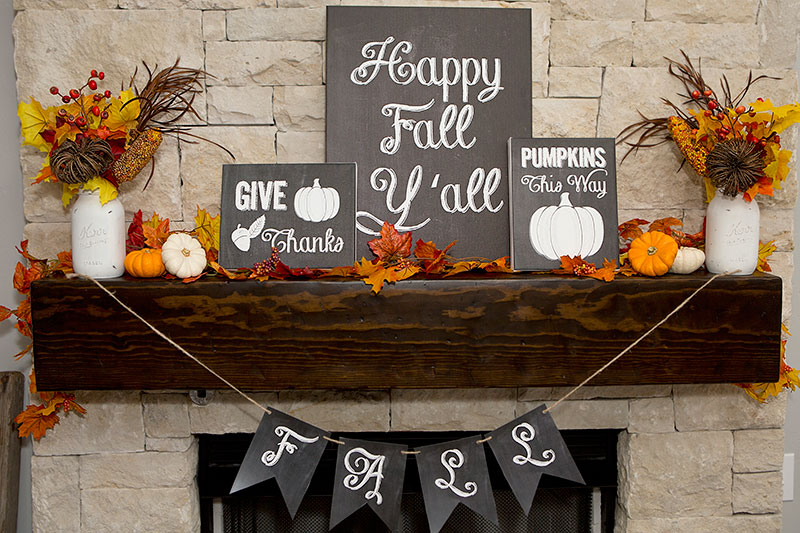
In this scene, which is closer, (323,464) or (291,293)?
(291,293)

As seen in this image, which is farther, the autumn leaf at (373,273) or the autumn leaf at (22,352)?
A: the autumn leaf at (22,352)

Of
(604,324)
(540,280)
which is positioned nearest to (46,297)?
(540,280)

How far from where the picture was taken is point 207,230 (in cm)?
143

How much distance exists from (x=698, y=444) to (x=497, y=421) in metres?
0.51

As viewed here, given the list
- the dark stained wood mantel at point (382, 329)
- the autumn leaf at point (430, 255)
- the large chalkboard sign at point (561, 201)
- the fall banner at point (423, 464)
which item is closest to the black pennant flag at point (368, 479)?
the fall banner at point (423, 464)

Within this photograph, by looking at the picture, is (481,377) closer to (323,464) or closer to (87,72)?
(323,464)

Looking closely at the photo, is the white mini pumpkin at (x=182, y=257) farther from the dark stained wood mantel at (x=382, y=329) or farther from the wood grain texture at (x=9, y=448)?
the wood grain texture at (x=9, y=448)

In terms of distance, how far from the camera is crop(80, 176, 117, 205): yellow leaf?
4.35 feet

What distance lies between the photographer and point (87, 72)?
56.9 inches

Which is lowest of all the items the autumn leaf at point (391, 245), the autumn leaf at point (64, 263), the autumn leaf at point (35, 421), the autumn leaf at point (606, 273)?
the autumn leaf at point (35, 421)

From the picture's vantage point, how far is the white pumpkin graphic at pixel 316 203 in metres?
1.36

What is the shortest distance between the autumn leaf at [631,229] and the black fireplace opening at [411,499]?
1.74 ft

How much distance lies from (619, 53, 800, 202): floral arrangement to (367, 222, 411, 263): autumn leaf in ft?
1.98

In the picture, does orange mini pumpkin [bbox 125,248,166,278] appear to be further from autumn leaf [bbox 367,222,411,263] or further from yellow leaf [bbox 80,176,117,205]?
autumn leaf [bbox 367,222,411,263]
